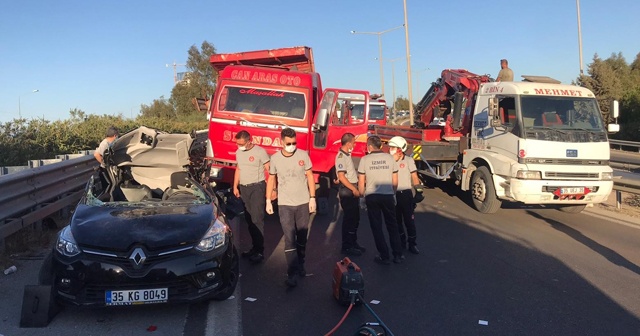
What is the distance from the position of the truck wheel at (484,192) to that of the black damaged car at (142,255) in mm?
6265

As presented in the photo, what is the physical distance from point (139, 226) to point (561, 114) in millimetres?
8220

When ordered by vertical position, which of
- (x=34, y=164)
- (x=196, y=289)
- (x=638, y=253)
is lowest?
(x=638, y=253)

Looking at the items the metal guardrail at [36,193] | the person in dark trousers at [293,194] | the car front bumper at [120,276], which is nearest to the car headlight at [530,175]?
the person in dark trousers at [293,194]

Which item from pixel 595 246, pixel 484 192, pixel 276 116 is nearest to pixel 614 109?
pixel 484 192

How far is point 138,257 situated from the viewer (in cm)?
459

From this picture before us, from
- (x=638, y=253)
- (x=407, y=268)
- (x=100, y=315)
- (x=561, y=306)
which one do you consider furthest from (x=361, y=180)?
(x=638, y=253)

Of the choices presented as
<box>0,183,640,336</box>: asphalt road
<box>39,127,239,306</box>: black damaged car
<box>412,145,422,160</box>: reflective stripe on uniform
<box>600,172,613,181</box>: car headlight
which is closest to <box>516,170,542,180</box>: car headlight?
<box>0,183,640,336</box>: asphalt road

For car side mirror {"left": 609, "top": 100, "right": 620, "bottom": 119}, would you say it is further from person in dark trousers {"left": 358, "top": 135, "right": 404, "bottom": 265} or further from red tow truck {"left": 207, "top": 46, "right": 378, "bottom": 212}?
person in dark trousers {"left": 358, "top": 135, "right": 404, "bottom": 265}

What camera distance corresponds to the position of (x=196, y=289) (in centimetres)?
477

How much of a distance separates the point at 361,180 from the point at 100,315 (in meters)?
3.56

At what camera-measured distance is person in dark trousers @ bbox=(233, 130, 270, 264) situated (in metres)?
6.69

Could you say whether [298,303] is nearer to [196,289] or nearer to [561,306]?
[196,289]

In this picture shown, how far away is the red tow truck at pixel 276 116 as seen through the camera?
9969 mm

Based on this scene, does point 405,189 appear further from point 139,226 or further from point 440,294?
point 139,226
